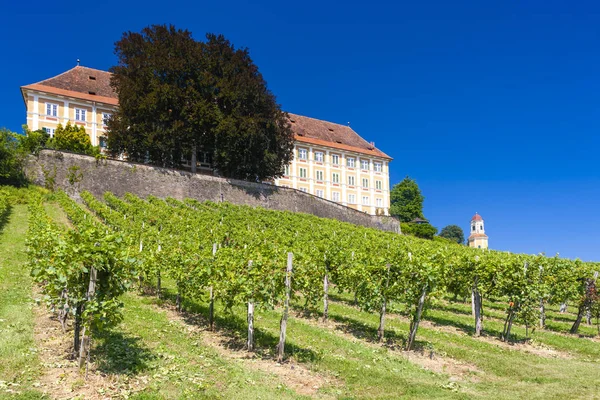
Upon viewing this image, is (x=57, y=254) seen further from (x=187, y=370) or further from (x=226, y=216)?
(x=226, y=216)

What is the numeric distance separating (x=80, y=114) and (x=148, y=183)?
14.8m

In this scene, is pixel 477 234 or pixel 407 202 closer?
pixel 407 202

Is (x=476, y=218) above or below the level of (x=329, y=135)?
below

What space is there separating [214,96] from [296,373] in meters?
35.5

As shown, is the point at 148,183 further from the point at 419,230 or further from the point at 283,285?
the point at 419,230

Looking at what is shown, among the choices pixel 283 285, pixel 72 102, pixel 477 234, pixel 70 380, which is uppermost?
pixel 72 102

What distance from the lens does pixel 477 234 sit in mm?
121125

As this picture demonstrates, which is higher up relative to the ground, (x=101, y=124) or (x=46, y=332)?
(x=101, y=124)

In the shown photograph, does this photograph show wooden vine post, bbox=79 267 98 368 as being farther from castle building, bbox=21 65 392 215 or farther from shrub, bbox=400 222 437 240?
shrub, bbox=400 222 437 240

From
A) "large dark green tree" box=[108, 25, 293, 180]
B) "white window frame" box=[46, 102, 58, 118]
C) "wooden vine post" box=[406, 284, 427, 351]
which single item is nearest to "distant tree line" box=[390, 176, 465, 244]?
"large dark green tree" box=[108, 25, 293, 180]

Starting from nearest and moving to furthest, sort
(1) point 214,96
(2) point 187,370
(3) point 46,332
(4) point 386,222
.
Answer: (2) point 187,370
(3) point 46,332
(1) point 214,96
(4) point 386,222

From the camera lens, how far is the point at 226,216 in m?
32.1

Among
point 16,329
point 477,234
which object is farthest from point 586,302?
point 477,234

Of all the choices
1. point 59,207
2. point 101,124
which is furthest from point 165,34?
point 59,207
